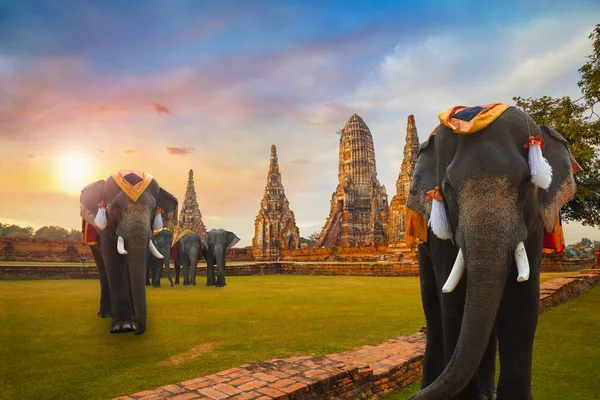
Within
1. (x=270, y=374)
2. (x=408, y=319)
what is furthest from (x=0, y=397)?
(x=408, y=319)

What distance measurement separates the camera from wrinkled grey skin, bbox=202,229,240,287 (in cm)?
1315

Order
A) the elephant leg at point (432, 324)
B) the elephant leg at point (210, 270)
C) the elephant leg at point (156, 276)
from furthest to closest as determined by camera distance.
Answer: the elephant leg at point (210, 270) < the elephant leg at point (156, 276) < the elephant leg at point (432, 324)

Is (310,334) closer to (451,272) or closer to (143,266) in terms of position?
(143,266)

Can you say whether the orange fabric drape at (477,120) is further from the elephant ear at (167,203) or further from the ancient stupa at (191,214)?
the ancient stupa at (191,214)

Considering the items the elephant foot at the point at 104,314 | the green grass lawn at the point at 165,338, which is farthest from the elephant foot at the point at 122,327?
the elephant foot at the point at 104,314

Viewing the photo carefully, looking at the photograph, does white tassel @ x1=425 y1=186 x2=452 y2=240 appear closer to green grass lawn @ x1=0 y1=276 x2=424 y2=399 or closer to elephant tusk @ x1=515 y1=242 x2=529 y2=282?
elephant tusk @ x1=515 y1=242 x2=529 y2=282

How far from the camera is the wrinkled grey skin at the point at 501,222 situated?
2314mm

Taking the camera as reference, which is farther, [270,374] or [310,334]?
[310,334]

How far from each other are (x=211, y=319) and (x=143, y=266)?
145 cm

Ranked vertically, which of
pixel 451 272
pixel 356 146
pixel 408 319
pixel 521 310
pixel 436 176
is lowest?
pixel 408 319

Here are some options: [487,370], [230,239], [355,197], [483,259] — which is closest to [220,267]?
[230,239]

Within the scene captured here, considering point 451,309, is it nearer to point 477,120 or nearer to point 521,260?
point 521,260

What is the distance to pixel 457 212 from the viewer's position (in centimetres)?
256

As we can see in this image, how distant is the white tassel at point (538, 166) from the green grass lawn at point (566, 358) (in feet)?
6.57
